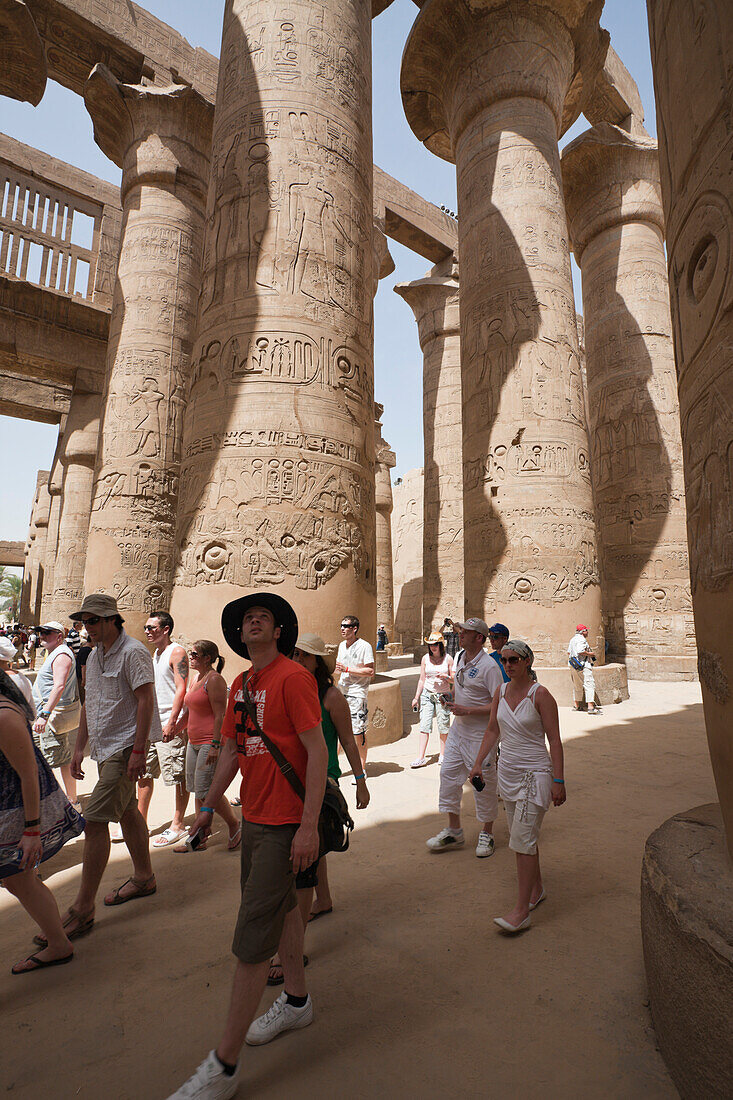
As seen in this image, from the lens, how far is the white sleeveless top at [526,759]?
275cm

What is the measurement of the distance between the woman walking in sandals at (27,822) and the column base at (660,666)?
425 inches

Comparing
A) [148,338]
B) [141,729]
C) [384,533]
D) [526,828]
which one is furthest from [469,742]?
[384,533]

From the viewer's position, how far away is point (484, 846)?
347 centimetres

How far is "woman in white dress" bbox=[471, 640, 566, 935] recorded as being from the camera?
8.68 feet

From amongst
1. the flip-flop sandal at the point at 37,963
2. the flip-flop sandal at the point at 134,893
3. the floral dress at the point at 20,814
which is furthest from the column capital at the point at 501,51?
the flip-flop sandal at the point at 37,963

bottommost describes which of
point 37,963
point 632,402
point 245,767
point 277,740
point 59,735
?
point 37,963

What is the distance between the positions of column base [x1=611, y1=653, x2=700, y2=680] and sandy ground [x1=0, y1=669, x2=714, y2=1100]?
Result: 8.42m

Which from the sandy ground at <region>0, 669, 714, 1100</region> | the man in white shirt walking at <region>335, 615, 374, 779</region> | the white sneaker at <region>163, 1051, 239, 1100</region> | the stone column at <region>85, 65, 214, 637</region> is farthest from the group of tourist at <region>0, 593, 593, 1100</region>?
the stone column at <region>85, 65, 214, 637</region>

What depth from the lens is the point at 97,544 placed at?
10.5m

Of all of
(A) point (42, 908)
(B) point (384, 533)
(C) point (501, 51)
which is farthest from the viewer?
(B) point (384, 533)

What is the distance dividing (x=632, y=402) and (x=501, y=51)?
6.80 m

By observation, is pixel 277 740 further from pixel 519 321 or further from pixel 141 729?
pixel 519 321

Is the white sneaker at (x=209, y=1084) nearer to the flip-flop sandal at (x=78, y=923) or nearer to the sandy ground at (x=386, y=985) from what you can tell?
the sandy ground at (x=386, y=985)

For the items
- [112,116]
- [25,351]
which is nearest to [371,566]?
[112,116]
